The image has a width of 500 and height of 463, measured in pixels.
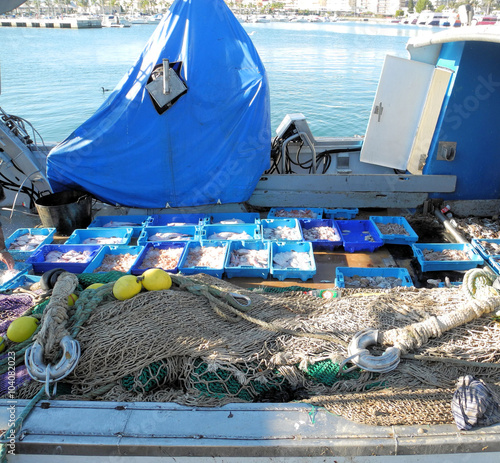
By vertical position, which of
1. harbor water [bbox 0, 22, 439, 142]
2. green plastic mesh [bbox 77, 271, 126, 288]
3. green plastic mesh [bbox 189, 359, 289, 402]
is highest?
green plastic mesh [bbox 189, 359, 289, 402]

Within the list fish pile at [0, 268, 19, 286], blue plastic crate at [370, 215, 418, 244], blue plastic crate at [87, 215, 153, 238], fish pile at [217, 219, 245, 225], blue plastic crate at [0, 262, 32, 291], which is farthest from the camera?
blue plastic crate at [87, 215, 153, 238]

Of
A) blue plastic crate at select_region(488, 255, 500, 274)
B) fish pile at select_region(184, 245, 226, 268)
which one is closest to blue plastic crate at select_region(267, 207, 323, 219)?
fish pile at select_region(184, 245, 226, 268)

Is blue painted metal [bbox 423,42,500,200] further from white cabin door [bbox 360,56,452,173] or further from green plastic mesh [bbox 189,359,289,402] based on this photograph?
green plastic mesh [bbox 189,359,289,402]

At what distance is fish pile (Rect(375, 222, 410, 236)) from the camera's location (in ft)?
15.6

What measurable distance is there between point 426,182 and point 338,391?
3804 mm

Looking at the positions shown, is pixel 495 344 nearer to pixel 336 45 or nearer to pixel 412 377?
pixel 412 377

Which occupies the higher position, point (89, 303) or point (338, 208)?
point (89, 303)

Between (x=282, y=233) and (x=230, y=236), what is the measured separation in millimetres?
626

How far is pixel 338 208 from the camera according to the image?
217 inches

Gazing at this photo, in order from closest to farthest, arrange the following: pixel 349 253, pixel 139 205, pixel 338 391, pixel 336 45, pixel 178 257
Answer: pixel 338 391 → pixel 178 257 → pixel 349 253 → pixel 139 205 → pixel 336 45

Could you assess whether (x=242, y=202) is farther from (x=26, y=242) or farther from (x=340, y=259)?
(x=26, y=242)

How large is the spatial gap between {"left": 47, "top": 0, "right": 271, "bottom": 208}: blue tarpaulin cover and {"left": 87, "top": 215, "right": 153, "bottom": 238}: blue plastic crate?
0.60ft

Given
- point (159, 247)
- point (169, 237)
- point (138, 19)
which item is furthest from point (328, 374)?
point (138, 19)

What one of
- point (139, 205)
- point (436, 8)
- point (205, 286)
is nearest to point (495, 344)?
point (205, 286)
